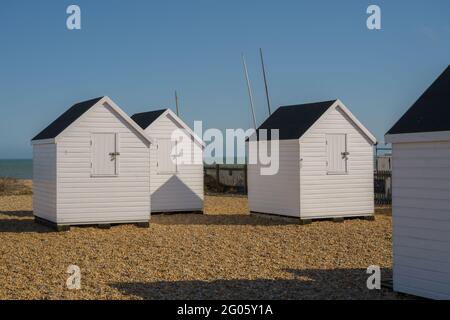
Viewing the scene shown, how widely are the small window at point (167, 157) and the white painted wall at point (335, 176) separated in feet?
17.4

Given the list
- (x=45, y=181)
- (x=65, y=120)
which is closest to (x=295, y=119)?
(x=65, y=120)

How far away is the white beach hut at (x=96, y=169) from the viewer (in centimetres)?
1675

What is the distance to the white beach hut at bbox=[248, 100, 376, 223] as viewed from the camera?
18.7 meters

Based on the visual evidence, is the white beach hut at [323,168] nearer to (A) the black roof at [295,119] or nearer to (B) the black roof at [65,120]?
(A) the black roof at [295,119]

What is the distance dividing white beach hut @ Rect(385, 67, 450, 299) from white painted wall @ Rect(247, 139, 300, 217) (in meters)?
8.76

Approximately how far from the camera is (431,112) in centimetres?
963

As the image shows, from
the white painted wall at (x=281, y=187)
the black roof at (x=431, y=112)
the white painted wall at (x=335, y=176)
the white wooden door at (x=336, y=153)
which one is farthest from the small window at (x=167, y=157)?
the black roof at (x=431, y=112)

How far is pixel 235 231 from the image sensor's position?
17.1 meters

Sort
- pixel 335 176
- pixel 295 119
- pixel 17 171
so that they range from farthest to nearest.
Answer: pixel 17 171 → pixel 295 119 → pixel 335 176

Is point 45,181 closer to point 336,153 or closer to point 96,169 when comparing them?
point 96,169

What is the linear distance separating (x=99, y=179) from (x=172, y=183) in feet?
17.2

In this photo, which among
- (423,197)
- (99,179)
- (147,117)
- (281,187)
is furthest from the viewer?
(147,117)
